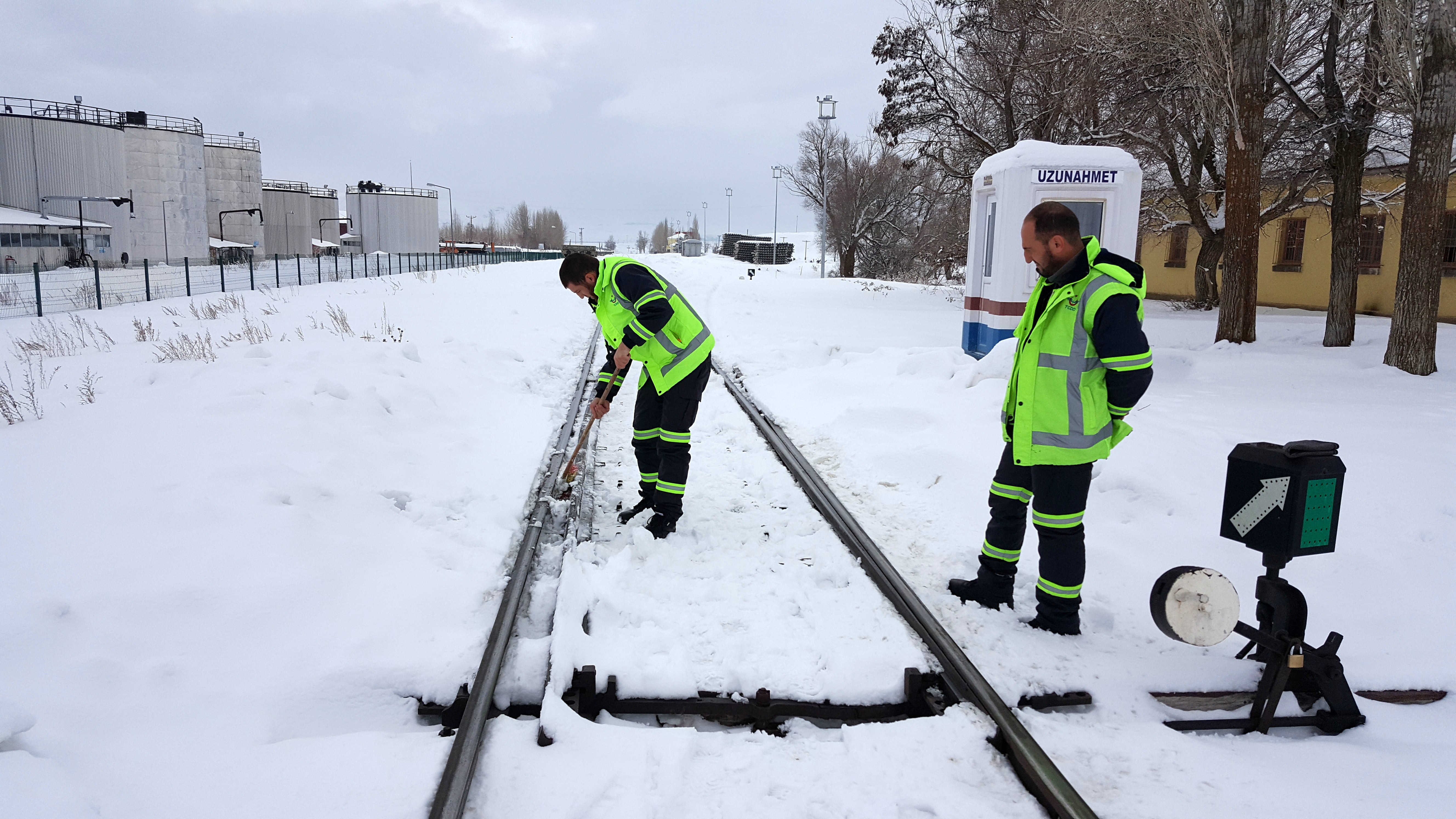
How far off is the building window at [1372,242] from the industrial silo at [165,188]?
60.7m

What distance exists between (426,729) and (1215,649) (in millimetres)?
3631

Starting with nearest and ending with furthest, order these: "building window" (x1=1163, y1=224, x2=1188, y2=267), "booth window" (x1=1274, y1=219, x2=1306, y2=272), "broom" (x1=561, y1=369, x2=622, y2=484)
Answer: "broom" (x1=561, y1=369, x2=622, y2=484) < "booth window" (x1=1274, y1=219, x2=1306, y2=272) < "building window" (x1=1163, y1=224, x2=1188, y2=267)

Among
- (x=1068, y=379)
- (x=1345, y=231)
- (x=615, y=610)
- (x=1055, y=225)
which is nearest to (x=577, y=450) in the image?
(x=615, y=610)

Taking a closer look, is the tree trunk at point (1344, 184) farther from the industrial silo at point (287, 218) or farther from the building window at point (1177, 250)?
the industrial silo at point (287, 218)

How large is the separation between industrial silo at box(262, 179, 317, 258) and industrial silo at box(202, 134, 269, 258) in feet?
17.7

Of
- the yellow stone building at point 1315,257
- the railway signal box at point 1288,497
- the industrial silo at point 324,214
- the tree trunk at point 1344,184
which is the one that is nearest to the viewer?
the railway signal box at point 1288,497

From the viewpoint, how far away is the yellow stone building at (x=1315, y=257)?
764 inches

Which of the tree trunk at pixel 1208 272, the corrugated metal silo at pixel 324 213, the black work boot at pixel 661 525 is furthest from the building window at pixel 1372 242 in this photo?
the corrugated metal silo at pixel 324 213

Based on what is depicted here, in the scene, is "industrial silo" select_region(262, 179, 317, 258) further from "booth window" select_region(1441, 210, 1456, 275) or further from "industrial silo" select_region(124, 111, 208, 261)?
"booth window" select_region(1441, 210, 1456, 275)

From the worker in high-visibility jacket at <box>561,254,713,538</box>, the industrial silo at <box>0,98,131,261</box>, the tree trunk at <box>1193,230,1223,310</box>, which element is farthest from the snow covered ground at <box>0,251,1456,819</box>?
the industrial silo at <box>0,98,131,261</box>

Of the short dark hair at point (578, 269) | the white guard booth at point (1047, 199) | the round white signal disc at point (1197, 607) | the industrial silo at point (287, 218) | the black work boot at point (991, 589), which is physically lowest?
the black work boot at point (991, 589)

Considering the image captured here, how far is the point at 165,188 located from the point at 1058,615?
214 feet

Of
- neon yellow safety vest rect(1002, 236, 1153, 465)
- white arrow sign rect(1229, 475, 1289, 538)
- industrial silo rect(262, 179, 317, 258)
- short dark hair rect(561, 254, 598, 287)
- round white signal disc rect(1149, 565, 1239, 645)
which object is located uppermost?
industrial silo rect(262, 179, 317, 258)

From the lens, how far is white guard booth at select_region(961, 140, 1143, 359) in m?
11.2
